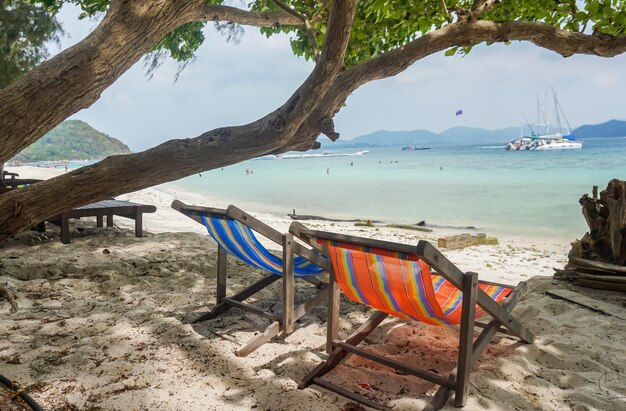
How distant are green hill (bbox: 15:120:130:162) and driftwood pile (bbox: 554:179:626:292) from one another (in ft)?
266

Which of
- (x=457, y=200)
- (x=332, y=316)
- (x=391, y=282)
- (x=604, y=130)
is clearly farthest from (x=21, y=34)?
(x=604, y=130)

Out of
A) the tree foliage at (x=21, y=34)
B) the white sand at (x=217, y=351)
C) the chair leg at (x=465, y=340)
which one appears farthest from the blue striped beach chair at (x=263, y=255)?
the tree foliage at (x=21, y=34)

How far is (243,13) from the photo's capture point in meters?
5.25

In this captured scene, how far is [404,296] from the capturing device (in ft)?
8.06

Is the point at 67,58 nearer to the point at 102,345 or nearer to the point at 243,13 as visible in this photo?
the point at 102,345

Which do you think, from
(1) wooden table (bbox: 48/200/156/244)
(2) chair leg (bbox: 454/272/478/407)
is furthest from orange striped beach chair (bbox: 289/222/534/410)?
(1) wooden table (bbox: 48/200/156/244)

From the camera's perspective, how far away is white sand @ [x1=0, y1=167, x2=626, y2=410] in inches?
98.5

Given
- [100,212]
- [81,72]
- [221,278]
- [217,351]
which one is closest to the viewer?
[81,72]

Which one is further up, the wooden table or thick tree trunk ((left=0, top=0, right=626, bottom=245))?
thick tree trunk ((left=0, top=0, right=626, bottom=245))

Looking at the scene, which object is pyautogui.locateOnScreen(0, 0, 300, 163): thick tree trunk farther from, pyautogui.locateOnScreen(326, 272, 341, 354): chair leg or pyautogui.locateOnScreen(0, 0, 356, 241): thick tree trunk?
pyautogui.locateOnScreen(326, 272, 341, 354): chair leg

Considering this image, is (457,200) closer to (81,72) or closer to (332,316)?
(332,316)

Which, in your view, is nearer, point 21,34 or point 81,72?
point 81,72

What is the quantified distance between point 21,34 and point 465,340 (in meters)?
9.52

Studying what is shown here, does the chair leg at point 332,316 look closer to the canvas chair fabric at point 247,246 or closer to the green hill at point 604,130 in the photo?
the canvas chair fabric at point 247,246
